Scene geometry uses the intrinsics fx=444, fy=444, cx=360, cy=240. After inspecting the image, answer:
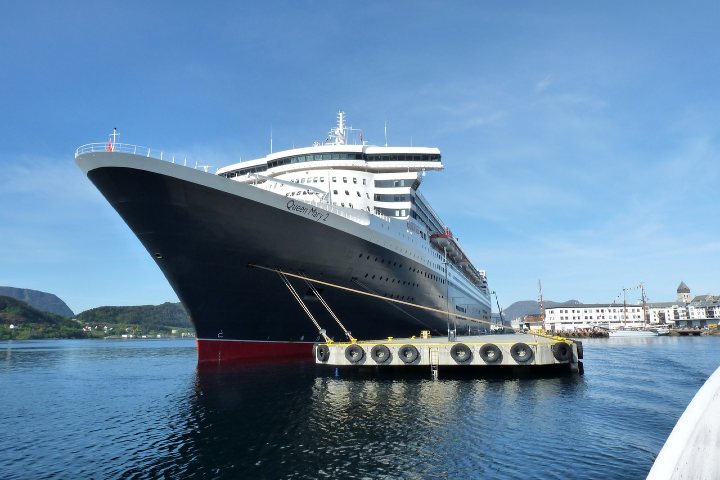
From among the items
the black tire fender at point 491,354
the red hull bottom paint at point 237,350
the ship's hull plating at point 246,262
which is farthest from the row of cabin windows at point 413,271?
the red hull bottom paint at point 237,350

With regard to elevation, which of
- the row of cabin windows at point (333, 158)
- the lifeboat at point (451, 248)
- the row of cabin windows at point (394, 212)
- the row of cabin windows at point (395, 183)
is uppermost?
the row of cabin windows at point (333, 158)

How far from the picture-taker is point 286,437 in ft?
46.6

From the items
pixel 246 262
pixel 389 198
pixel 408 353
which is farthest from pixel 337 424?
pixel 389 198

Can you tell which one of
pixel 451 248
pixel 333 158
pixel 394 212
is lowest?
pixel 451 248

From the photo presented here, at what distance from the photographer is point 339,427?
15359 millimetres

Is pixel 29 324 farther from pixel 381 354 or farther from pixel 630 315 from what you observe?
pixel 630 315

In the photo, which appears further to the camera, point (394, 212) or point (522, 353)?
point (394, 212)

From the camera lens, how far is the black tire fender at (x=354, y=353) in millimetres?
27031

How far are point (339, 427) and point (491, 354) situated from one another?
14.3 metres

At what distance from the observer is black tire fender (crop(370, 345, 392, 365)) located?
27.0 meters

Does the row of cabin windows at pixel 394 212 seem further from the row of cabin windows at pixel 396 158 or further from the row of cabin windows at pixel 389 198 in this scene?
the row of cabin windows at pixel 396 158

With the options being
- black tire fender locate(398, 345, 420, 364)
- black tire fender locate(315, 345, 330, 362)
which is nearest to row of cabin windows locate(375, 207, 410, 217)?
black tire fender locate(398, 345, 420, 364)

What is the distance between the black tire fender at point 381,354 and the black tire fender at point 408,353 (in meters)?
0.73

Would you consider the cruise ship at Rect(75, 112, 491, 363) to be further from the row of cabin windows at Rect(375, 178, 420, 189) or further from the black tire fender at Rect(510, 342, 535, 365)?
the black tire fender at Rect(510, 342, 535, 365)
